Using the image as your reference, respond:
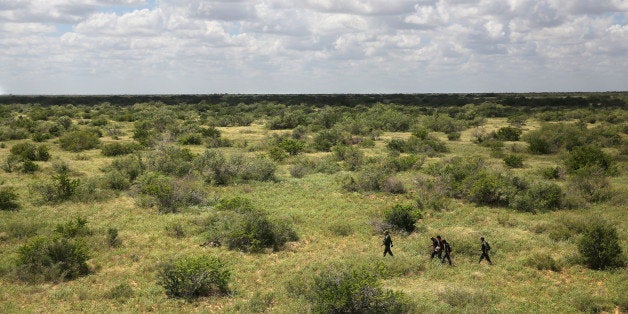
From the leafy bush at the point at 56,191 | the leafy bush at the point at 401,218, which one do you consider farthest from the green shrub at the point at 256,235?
the leafy bush at the point at 56,191

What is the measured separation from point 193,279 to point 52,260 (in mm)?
5029

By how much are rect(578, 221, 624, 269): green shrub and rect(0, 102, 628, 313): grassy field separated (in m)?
0.41

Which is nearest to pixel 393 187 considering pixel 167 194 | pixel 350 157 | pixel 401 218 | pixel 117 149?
pixel 401 218

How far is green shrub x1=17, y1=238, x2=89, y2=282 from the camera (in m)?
14.6

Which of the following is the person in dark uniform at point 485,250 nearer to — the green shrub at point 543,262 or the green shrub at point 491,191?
the green shrub at point 543,262

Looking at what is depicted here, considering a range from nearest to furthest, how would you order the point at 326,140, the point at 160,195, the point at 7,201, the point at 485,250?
the point at 485,250
the point at 7,201
the point at 160,195
the point at 326,140

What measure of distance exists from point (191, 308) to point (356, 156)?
74.4 ft

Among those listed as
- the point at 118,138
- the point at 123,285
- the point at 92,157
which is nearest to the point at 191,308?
the point at 123,285

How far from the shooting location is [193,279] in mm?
13805

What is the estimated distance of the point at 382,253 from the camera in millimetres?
17234

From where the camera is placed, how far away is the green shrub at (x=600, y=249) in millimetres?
15648

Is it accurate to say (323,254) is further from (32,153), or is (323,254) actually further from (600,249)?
(32,153)

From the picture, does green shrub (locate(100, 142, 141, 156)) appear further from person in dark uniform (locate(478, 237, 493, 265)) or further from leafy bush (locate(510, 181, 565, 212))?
person in dark uniform (locate(478, 237, 493, 265))

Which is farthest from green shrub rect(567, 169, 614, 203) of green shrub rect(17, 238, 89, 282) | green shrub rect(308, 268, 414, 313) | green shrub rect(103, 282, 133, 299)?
green shrub rect(17, 238, 89, 282)
